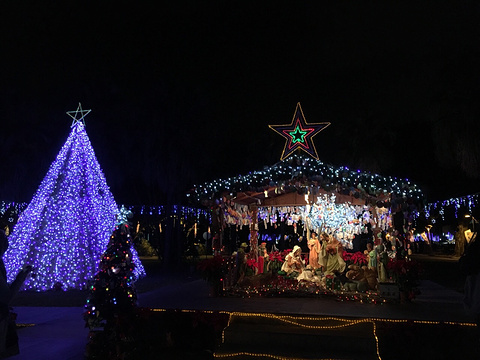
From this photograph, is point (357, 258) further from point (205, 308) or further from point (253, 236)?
point (205, 308)

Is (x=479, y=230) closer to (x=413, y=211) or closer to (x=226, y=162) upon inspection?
(x=413, y=211)

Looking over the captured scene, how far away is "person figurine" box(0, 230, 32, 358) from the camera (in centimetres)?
570

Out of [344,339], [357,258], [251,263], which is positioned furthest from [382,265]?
[344,339]

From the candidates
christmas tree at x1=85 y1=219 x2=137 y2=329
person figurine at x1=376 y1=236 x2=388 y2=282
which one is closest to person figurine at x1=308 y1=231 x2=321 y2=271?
person figurine at x1=376 y1=236 x2=388 y2=282

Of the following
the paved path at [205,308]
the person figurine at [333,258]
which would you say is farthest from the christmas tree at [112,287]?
the person figurine at [333,258]

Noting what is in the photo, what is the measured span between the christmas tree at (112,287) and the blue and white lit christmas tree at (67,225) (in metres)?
8.50

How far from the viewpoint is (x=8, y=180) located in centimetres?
2147

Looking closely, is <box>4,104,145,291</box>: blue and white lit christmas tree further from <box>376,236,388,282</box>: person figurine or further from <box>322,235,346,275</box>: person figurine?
<box>376,236,388,282</box>: person figurine

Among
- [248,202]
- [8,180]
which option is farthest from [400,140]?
[8,180]

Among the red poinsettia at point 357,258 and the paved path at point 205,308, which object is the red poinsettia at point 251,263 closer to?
the paved path at point 205,308

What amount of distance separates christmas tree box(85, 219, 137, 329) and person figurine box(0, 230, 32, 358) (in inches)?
41.8

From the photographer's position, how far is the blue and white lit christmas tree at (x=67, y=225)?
14.5 m

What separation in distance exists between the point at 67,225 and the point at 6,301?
9803 millimetres

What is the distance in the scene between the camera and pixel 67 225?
15.1 meters
